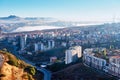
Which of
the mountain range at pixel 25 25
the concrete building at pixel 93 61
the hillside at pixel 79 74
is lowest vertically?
the mountain range at pixel 25 25

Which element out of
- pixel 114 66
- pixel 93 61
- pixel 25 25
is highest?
pixel 114 66

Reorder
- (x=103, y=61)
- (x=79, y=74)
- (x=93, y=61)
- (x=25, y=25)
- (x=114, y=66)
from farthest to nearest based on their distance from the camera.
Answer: (x=25, y=25) → (x=93, y=61) → (x=103, y=61) → (x=79, y=74) → (x=114, y=66)

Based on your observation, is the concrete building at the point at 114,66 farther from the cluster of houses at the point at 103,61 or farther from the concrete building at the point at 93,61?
the concrete building at the point at 93,61

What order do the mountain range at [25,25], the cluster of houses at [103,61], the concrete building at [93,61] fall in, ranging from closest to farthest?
the cluster of houses at [103,61]
the concrete building at [93,61]
the mountain range at [25,25]

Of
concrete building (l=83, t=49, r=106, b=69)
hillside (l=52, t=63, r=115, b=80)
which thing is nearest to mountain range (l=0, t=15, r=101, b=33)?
concrete building (l=83, t=49, r=106, b=69)

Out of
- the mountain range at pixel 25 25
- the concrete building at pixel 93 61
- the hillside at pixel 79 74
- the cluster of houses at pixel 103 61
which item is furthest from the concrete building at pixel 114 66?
the mountain range at pixel 25 25

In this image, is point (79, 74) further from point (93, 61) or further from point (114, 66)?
point (93, 61)

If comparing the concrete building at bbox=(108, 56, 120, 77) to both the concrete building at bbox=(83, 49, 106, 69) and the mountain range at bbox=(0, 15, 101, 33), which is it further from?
the mountain range at bbox=(0, 15, 101, 33)

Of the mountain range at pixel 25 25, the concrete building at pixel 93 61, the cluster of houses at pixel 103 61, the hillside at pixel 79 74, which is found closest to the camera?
the hillside at pixel 79 74

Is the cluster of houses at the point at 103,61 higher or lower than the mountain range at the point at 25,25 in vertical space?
higher

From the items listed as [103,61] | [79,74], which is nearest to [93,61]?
[103,61]
